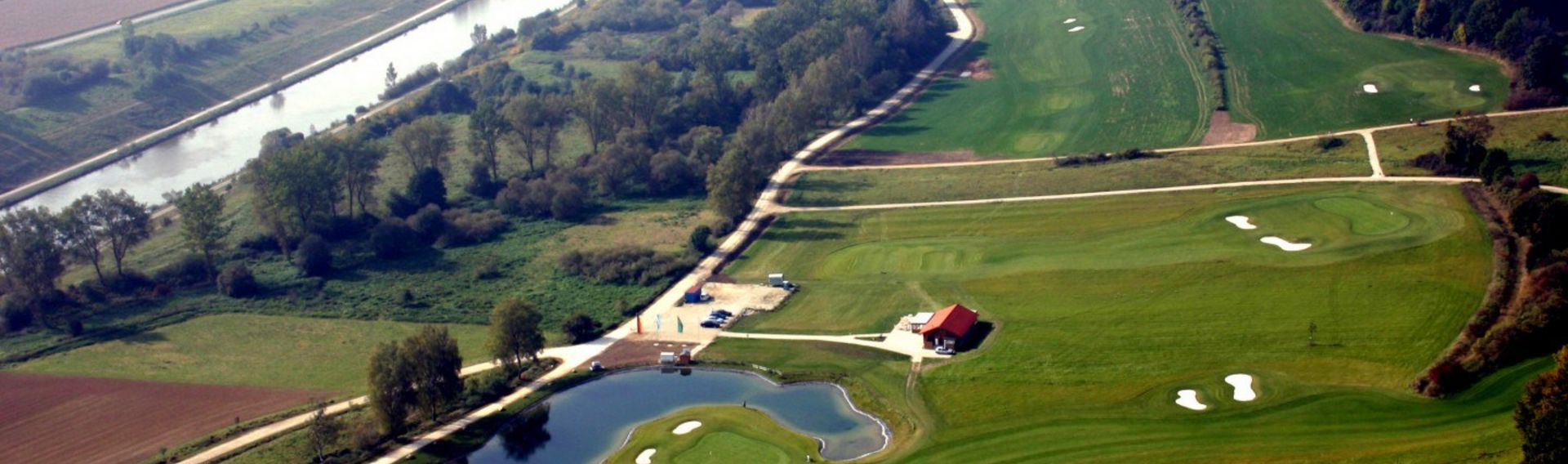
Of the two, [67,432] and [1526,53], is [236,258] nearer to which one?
[67,432]

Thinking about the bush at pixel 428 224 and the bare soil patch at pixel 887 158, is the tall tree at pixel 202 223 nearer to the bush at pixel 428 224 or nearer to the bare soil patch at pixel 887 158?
the bush at pixel 428 224

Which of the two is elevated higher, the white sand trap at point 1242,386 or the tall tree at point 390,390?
the tall tree at point 390,390

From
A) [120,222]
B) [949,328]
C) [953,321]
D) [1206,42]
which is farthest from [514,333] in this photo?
[1206,42]

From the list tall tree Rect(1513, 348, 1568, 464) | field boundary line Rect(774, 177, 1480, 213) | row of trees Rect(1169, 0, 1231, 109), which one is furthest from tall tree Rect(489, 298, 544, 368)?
row of trees Rect(1169, 0, 1231, 109)

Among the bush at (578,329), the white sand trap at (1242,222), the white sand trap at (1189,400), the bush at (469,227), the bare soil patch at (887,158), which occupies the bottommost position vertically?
the white sand trap at (1189,400)

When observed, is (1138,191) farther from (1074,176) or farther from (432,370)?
(432,370)

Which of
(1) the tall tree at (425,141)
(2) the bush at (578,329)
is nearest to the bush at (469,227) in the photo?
(1) the tall tree at (425,141)

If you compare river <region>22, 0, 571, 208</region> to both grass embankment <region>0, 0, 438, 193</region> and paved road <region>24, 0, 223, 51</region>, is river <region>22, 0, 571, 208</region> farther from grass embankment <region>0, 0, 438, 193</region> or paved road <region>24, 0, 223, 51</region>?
paved road <region>24, 0, 223, 51</region>
